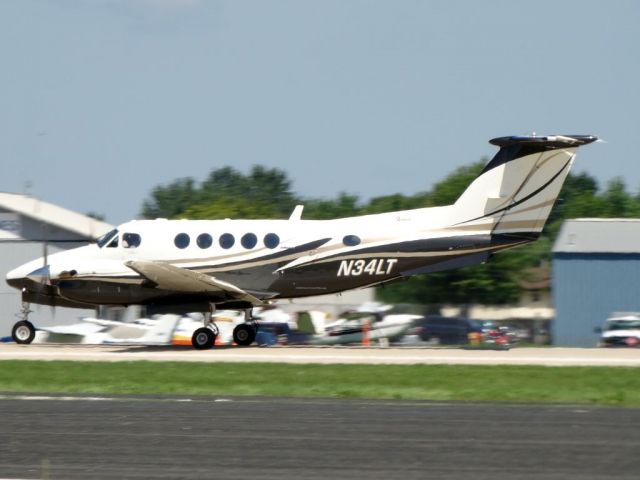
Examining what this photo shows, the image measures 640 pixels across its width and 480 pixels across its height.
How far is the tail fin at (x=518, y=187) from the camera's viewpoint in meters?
29.4

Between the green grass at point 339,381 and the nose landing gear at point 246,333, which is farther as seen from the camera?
the nose landing gear at point 246,333

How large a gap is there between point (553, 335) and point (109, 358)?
18565 millimetres

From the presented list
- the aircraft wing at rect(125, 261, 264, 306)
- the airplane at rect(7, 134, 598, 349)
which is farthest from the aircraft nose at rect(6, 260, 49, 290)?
→ the aircraft wing at rect(125, 261, 264, 306)

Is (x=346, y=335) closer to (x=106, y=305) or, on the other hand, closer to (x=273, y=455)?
(x=106, y=305)

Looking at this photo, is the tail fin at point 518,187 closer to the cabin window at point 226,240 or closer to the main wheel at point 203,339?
the cabin window at point 226,240

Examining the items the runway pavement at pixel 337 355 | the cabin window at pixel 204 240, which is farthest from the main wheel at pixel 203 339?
the cabin window at pixel 204 240

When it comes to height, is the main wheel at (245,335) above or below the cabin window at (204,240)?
below

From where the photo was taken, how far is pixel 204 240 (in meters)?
31.1

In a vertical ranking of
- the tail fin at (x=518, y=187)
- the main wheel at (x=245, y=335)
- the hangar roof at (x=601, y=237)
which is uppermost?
the tail fin at (x=518, y=187)

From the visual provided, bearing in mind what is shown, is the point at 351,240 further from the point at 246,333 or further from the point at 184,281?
the point at 184,281

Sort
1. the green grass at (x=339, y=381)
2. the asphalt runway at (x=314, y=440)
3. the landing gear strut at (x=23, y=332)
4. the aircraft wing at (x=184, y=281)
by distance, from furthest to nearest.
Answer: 1. the landing gear strut at (x=23, y=332)
2. the aircraft wing at (x=184, y=281)
3. the green grass at (x=339, y=381)
4. the asphalt runway at (x=314, y=440)

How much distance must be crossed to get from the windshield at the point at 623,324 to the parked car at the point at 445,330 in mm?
6083

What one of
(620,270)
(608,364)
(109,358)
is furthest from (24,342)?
(620,270)

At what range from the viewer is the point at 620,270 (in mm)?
40750
